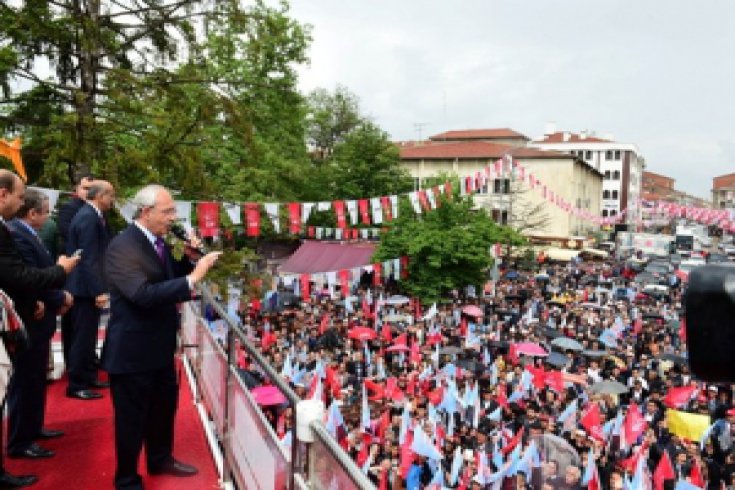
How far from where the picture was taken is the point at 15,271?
3.10 metres

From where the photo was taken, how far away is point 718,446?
9.14 metres

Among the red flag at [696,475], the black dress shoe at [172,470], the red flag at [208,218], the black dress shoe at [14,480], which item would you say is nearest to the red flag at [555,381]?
the red flag at [696,475]

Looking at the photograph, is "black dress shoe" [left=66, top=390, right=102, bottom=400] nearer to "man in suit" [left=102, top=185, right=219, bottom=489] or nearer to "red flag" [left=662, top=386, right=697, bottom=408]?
"man in suit" [left=102, top=185, right=219, bottom=489]

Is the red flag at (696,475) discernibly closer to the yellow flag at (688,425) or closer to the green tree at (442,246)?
the yellow flag at (688,425)

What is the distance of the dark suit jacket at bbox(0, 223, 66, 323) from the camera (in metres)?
3.08

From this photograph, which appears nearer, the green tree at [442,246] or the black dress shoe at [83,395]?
the black dress shoe at [83,395]

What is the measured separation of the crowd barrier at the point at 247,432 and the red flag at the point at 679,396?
9643 millimetres

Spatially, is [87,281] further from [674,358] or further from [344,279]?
[344,279]

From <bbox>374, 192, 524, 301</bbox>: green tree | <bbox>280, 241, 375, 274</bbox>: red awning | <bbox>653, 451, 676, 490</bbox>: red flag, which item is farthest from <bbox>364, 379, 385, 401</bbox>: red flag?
<bbox>280, 241, 375, 274</bbox>: red awning

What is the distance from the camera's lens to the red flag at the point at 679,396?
10719mm

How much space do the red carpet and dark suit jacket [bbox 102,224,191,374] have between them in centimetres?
92

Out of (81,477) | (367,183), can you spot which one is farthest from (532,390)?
(367,183)

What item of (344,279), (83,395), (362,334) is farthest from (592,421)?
(344,279)

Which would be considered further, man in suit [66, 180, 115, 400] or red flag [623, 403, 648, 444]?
red flag [623, 403, 648, 444]
